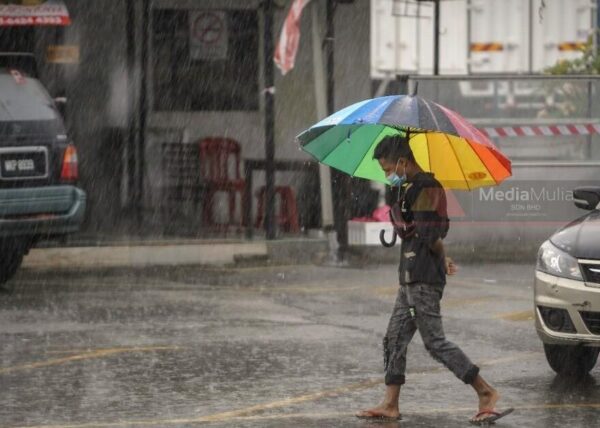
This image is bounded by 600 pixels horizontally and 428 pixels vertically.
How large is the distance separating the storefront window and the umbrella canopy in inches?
469

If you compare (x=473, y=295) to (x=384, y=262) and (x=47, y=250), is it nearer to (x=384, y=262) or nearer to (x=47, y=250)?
(x=384, y=262)

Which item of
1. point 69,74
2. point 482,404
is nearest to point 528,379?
point 482,404

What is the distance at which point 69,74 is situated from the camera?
67.3 feet

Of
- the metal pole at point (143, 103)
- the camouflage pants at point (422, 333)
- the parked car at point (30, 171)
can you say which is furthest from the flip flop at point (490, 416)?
the metal pole at point (143, 103)

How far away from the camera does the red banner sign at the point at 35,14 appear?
17.7 metres

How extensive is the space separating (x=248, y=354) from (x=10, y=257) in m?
4.77

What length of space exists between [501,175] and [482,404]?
1.35 metres

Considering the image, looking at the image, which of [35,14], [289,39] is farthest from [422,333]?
[35,14]

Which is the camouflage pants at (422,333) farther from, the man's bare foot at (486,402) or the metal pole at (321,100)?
the metal pole at (321,100)

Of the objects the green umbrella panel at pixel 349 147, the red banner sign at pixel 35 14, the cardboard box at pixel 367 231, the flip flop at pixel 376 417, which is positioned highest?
the red banner sign at pixel 35 14

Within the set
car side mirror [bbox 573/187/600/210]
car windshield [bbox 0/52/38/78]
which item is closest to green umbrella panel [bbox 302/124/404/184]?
car side mirror [bbox 573/187/600/210]

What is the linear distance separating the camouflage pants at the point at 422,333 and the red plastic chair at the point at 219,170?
35.8 ft

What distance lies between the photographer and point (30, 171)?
14.3 meters

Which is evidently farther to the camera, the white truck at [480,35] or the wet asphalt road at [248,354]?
the white truck at [480,35]
